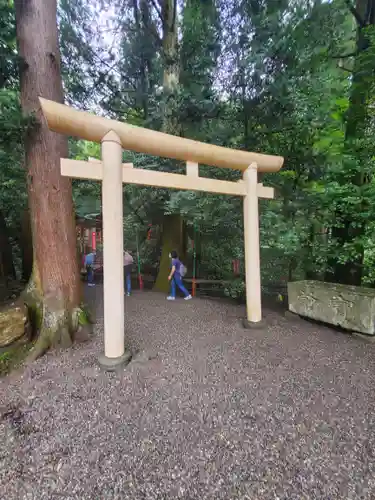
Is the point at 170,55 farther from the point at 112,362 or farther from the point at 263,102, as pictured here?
the point at 112,362

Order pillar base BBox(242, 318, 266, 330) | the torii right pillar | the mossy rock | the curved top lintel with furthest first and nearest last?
pillar base BBox(242, 318, 266, 330), the torii right pillar, the mossy rock, the curved top lintel

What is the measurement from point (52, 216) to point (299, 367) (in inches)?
152

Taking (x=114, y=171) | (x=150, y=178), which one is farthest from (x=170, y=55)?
(x=114, y=171)

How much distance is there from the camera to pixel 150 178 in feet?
10.2

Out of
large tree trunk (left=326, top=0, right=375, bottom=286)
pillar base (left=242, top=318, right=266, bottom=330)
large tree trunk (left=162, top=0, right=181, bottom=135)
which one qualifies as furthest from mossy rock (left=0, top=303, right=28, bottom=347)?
large tree trunk (left=326, top=0, right=375, bottom=286)

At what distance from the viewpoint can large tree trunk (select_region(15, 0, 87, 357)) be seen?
330 centimetres

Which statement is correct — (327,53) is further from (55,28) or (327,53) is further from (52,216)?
(52,216)

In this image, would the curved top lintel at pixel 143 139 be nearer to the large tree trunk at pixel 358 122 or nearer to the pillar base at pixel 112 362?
the large tree trunk at pixel 358 122

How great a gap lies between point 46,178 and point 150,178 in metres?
1.53

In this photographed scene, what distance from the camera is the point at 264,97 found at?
4688 millimetres

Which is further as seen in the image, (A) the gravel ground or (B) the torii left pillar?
(B) the torii left pillar

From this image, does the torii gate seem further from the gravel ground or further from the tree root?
the tree root

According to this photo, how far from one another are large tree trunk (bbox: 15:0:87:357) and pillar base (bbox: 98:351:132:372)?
76 cm

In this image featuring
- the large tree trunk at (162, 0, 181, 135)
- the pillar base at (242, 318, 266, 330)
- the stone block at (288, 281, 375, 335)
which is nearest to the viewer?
the stone block at (288, 281, 375, 335)
